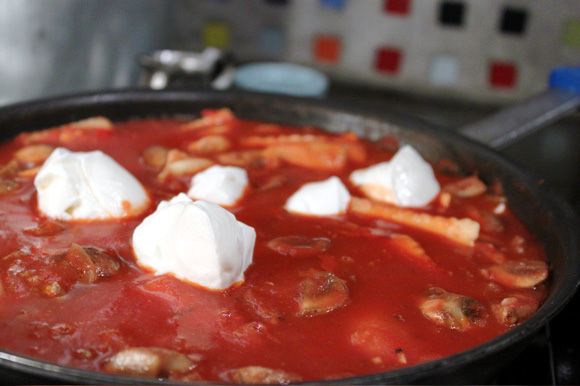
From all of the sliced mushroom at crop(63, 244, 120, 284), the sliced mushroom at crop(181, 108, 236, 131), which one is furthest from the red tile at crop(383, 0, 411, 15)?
the sliced mushroom at crop(63, 244, 120, 284)

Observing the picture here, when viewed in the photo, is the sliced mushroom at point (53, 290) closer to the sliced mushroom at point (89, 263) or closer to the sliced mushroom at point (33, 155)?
the sliced mushroom at point (89, 263)

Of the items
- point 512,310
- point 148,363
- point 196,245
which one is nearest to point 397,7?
point 512,310

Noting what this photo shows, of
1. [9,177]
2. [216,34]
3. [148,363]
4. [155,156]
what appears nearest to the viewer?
[148,363]

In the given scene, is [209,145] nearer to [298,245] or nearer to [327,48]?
[298,245]

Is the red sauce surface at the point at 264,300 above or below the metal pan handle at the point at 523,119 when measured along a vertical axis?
below

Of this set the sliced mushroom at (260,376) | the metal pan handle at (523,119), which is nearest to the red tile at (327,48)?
the metal pan handle at (523,119)

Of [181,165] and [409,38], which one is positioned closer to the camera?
[181,165]
